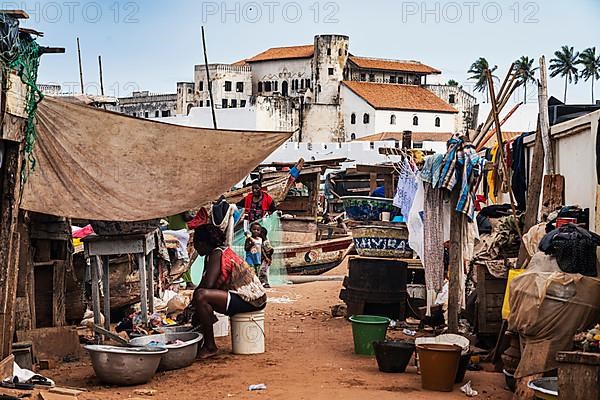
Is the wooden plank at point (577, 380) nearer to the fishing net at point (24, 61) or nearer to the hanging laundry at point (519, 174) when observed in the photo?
the fishing net at point (24, 61)

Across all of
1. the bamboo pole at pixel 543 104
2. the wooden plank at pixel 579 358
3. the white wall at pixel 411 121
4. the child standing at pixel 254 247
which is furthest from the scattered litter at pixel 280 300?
the white wall at pixel 411 121

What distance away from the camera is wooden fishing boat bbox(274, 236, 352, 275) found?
59.3 feet

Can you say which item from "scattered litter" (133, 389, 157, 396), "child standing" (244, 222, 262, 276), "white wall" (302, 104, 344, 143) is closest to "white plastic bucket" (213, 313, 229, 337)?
"scattered litter" (133, 389, 157, 396)

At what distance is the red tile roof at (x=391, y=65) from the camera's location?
3007 inches

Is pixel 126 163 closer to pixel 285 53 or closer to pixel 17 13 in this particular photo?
pixel 17 13

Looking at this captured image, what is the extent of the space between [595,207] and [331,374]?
3.06 meters

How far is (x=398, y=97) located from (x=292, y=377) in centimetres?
6726

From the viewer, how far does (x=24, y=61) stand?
6555 mm

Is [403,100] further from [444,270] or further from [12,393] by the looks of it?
[12,393]

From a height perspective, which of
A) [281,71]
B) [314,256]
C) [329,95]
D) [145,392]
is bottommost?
[145,392]

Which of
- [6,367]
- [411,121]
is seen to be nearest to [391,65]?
[411,121]

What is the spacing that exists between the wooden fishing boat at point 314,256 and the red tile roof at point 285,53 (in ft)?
194

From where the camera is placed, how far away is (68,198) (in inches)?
310

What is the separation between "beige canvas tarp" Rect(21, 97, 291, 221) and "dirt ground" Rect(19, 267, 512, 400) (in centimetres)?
157
